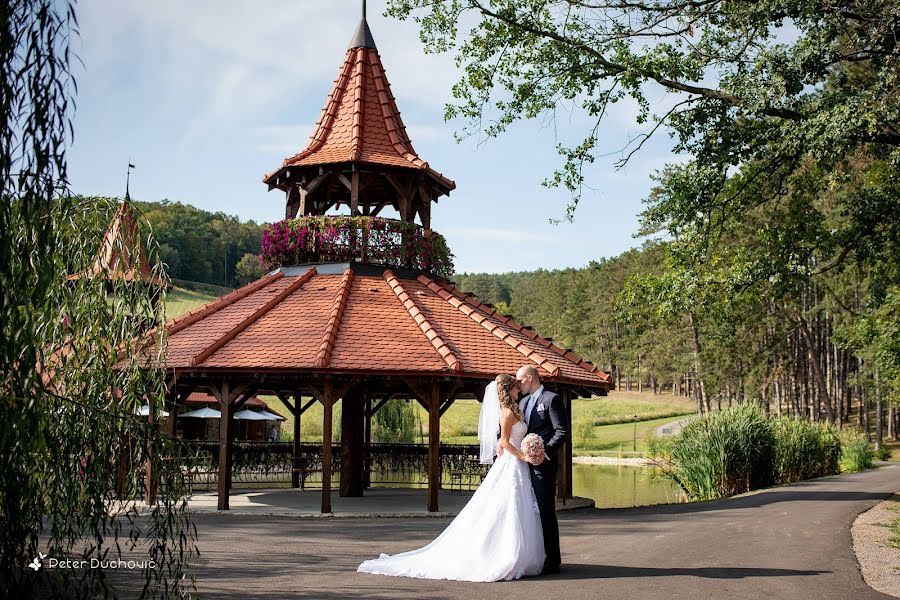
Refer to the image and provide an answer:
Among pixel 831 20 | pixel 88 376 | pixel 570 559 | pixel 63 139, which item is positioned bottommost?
pixel 570 559

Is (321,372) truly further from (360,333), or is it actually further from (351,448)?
(351,448)

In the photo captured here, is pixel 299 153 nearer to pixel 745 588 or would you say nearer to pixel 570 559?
pixel 570 559

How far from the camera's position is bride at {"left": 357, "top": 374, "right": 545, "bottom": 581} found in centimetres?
749

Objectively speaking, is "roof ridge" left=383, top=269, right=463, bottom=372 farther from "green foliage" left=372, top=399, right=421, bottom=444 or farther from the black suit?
"green foliage" left=372, top=399, right=421, bottom=444

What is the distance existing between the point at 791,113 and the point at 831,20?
1.38m

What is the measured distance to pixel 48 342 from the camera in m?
5.43

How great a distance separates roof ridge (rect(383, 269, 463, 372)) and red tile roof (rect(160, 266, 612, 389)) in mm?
20

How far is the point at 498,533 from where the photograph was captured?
7629 millimetres

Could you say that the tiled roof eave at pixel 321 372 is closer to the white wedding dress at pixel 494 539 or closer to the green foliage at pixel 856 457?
the white wedding dress at pixel 494 539

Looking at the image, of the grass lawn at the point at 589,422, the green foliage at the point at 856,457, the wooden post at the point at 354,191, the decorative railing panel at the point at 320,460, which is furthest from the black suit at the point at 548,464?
the grass lawn at the point at 589,422

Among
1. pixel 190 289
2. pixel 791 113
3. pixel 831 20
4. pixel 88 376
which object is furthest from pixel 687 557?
pixel 190 289

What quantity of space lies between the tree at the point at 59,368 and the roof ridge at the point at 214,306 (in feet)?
34.1

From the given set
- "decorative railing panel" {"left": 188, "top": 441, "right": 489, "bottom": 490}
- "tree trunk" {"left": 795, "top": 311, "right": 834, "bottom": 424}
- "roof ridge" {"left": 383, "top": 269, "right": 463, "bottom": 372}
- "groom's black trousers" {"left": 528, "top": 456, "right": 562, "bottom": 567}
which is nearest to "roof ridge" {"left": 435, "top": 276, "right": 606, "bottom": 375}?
"roof ridge" {"left": 383, "top": 269, "right": 463, "bottom": 372}

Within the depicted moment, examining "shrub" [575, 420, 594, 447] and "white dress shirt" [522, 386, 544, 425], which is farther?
"shrub" [575, 420, 594, 447]
